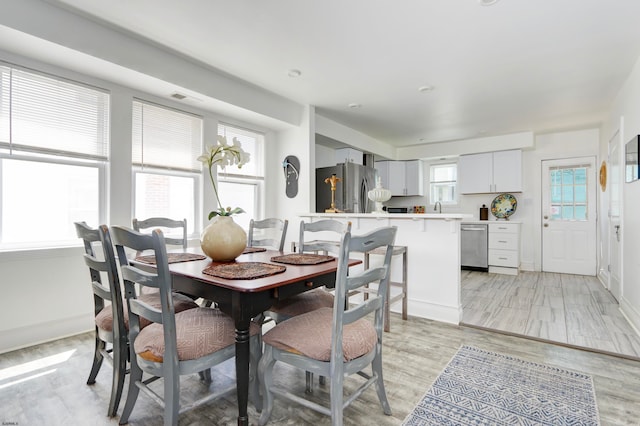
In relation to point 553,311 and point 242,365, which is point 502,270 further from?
point 242,365

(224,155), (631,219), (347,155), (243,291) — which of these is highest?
(347,155)

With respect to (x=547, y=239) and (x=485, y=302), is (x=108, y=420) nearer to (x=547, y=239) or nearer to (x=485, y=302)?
(x=485, y=302)

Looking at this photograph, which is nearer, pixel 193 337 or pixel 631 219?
pixel 193 337

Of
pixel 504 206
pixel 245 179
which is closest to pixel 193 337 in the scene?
pixel 245 179

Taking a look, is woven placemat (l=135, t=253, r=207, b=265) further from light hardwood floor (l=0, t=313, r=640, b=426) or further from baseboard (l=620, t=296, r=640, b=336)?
baseboard (l=620, t=296, r=640, b=336)

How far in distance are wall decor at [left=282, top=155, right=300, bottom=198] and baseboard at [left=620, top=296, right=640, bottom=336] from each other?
149 inches

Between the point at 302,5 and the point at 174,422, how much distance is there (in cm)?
258

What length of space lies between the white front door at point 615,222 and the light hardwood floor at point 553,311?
21cm

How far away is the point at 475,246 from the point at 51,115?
6136mm

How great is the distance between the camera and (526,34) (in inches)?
104

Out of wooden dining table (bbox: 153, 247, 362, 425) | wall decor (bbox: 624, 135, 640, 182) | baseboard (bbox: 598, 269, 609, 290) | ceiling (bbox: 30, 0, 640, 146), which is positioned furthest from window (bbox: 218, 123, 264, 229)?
baseboard (bbox: 598, 269, 609, 290)

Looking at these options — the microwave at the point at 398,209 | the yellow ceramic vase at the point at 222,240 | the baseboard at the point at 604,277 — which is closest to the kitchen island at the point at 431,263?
the yellow ceramic vase at the point at 222,240

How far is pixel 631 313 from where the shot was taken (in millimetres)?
3047

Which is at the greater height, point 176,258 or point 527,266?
point 176,258
